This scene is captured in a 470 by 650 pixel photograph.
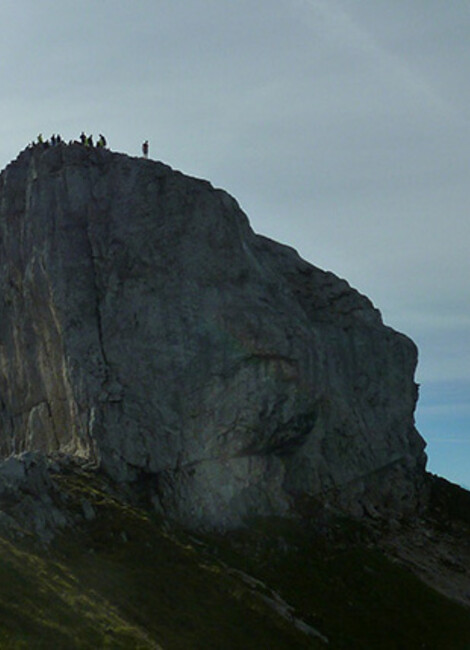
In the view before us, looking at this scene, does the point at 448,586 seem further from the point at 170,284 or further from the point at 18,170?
the point at 18,170

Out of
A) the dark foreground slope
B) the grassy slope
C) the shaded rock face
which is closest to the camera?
the grassy slope

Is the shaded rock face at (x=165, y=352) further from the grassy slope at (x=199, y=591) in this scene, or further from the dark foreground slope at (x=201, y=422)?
the grassy slope at (x=199, y=591)

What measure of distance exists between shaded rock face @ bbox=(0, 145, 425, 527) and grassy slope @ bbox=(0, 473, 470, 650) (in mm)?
5171

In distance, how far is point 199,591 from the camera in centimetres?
4125

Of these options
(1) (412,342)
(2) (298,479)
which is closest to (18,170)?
(2) (298,479)

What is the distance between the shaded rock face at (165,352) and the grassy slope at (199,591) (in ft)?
17.0

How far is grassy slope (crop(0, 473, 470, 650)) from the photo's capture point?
31.0m

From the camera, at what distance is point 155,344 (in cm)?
6038

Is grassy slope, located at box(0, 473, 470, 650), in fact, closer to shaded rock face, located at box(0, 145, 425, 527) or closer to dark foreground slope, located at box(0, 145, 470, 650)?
dark foreground slope, located at box(0, 145, 470, 650)

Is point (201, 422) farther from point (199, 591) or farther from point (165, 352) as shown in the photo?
point (199, 591)

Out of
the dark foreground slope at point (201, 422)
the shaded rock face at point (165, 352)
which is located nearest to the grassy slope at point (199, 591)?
the dark foreground slope at point (201, 422)

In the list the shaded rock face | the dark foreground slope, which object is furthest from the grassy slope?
the shaded rock face

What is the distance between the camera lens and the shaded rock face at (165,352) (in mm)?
57750

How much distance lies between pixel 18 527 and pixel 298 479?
2902 cm
